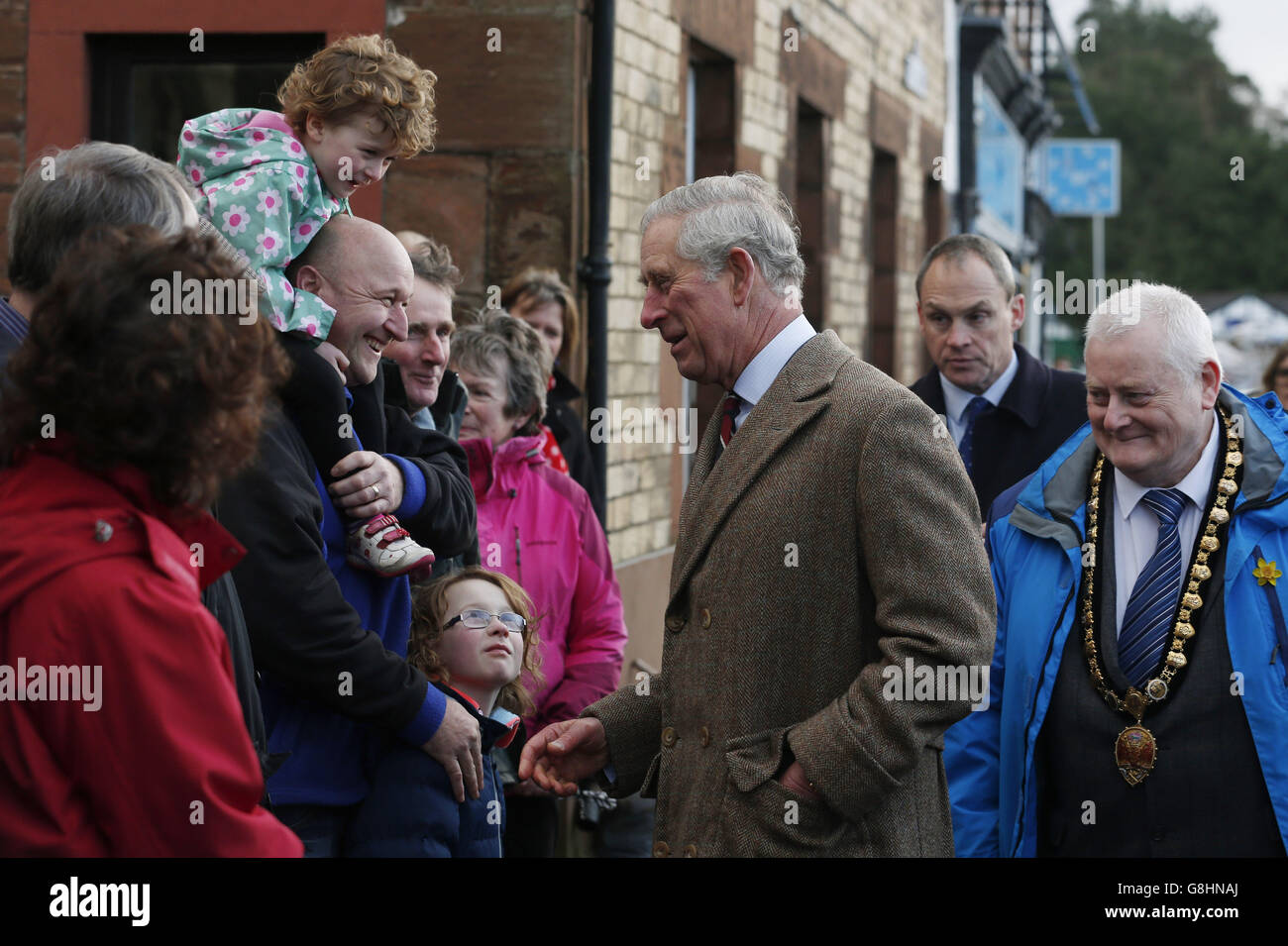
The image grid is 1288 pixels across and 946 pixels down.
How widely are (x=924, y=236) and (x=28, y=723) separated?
1523 cm

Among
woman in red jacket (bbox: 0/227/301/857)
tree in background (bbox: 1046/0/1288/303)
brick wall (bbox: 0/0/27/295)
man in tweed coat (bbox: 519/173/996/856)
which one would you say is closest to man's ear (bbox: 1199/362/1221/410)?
man in tweed coat (bbox: 519/173/996/856)

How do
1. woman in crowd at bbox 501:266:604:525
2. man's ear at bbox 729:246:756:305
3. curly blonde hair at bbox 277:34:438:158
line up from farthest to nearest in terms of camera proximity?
1. woman in crowd at bbox 501:266:604:525
2. curly blonde hair at bbox 277:34:438:158
3. man's ear at bbox 729:246:756:305

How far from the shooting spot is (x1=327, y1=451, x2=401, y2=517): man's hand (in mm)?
3197

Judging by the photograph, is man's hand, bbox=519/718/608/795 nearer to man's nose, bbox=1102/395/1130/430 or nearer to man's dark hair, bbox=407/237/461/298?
man's nose, bbox=1102/395/1130/430

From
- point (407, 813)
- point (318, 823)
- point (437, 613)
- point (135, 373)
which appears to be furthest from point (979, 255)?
point (135, 373)

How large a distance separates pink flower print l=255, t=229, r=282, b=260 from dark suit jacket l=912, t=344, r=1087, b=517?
2.46m

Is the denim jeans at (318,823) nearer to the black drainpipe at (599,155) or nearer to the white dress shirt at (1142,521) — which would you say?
the white dress shirt at (1142,521)

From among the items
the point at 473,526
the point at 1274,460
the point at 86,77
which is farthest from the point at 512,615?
the point at 86,77

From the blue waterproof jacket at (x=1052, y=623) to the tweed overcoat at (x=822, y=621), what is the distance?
1.71 ft

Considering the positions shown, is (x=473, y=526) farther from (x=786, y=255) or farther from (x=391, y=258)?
(x=786, y=255)

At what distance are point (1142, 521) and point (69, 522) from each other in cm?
230

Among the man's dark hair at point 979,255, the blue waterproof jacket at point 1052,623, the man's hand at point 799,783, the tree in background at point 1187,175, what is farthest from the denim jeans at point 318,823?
the tree in background at point 1187,175

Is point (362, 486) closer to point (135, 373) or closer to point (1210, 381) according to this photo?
point (135, 373)

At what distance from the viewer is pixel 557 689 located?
464 cm
